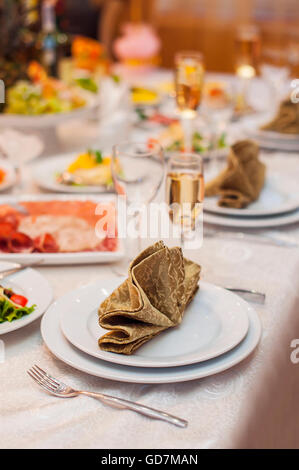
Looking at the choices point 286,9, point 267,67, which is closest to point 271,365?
point 267,67

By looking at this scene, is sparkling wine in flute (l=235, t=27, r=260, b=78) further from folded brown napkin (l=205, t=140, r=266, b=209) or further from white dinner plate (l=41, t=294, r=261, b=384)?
white dinner plate (l=41, t=294, r=261, b=384)

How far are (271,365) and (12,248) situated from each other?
56 cm

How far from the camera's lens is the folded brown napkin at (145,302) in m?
0.81

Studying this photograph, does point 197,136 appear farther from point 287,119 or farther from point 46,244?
point 46,244

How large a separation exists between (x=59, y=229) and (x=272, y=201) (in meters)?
0.53

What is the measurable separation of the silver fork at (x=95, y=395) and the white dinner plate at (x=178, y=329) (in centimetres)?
5

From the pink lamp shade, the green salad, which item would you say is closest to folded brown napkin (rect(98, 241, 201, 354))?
the green salad

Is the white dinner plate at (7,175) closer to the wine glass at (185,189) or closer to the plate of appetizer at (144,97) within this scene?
the wine glass at (185,189)

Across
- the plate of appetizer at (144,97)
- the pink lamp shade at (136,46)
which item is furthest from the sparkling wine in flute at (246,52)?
the pink lamp shade at (136,46)

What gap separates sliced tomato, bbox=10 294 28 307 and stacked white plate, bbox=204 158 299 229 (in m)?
0.53

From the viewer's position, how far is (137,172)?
109 cm

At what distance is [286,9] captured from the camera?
471cm

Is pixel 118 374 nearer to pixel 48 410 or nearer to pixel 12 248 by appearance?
pixel 48 410

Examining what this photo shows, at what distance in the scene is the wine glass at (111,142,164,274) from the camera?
1.08 m
